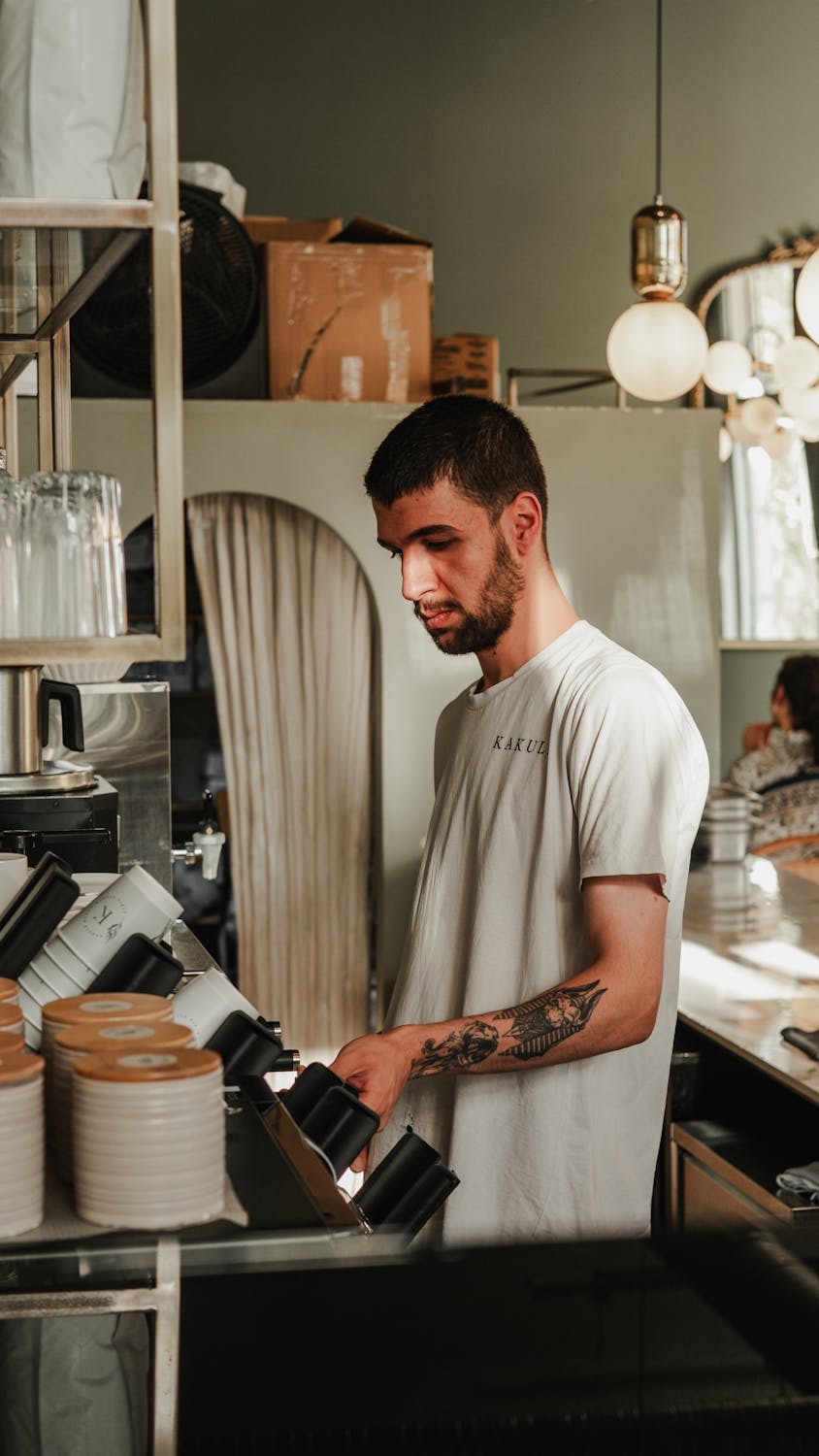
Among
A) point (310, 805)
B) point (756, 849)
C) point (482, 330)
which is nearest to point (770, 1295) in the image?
point (310, 805)

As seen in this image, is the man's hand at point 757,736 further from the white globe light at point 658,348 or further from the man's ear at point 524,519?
the man's ear at point 524,519

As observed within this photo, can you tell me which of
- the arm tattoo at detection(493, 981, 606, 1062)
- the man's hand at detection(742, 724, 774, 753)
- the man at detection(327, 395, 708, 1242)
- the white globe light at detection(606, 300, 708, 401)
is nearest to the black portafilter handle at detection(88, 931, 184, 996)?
the man at detection(327, 395, 708, 1242)

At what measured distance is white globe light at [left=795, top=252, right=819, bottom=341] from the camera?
295 cm

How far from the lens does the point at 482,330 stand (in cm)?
611

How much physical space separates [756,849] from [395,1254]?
15.3 ft

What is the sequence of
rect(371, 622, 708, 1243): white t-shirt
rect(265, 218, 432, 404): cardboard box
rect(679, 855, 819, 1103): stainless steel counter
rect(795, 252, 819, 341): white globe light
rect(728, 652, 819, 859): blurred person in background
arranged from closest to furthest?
rect(371, 622, 708, 1243): white t-shirt < rect(679, 855, 819, 1103): stainless steel counter < rect(795, 252, 819, 341): white globe light < rect(265, 218, 432, 404): cardboard box < rect(728, 652, 819, 859): blurred person in background

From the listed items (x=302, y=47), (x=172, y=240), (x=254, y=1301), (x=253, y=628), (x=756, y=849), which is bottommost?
(x=756, y=849)

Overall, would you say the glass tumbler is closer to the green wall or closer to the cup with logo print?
the cup with logo print

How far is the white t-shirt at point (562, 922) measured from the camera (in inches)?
67.2

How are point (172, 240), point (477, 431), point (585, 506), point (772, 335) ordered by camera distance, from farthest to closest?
point (772, 335) → point (585, 506) → point (477, 431) → point (172, 240)

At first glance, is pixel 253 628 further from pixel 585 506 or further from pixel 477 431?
pixel 477 431

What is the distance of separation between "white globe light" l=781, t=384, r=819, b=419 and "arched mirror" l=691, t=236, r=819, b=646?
3.78 feet

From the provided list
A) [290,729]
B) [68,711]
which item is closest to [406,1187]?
[68,711]

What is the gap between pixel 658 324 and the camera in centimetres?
402
